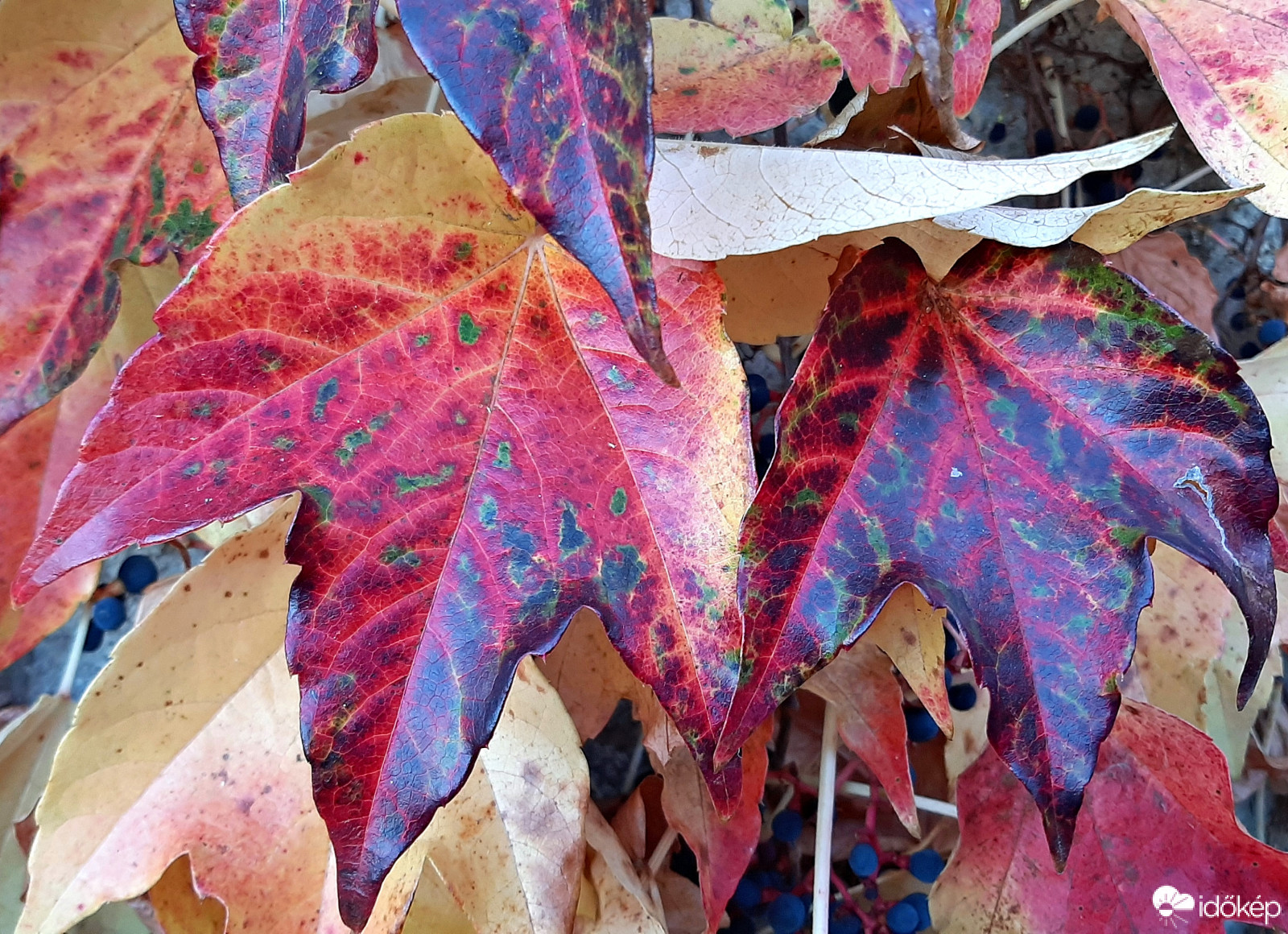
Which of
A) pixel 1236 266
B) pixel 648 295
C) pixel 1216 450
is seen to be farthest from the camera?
pixel 1236 266

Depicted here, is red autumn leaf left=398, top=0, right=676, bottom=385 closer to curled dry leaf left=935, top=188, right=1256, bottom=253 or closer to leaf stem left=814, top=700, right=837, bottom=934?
curled dry leaf left=935, top=188, right=1256, bottom=253

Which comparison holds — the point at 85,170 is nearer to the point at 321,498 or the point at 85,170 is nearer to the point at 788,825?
the point at 321,498

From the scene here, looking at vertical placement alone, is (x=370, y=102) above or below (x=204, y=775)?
above

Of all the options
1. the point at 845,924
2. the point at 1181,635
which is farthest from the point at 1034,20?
the point at 845,924

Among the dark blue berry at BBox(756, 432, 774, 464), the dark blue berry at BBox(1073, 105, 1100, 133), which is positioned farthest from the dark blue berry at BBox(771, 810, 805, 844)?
the dark blue berry at BBox(1073, 105, 1100, 133)

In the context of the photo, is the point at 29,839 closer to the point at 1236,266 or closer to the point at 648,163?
the point at 648,163

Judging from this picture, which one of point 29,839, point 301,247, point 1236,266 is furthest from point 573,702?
point 1236,266
